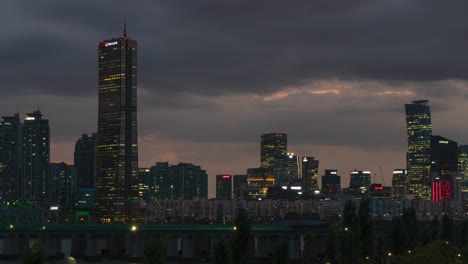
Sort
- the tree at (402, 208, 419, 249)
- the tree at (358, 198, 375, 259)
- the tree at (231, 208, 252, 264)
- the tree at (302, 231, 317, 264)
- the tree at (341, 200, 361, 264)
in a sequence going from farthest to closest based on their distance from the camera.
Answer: the tree at (402, 208, 419, 249), the tree at (358, 198, 375, 259), the tree at (341, 200, 361, 264), the tree at (302, 231, 317, 264), the tree at (231, 208, 252, 264)

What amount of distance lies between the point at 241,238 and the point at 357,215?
43.3 m

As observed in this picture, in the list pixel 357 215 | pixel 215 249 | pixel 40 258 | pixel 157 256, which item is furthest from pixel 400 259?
pixel 40 258

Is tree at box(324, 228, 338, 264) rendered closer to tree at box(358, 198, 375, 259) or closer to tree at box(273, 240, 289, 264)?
tree at box(358, 198, 375, 259)

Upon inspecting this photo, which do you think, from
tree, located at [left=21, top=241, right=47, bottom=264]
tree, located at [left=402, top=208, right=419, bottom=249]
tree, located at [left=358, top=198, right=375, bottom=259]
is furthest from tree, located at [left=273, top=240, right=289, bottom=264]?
tree, located at [left=402, top=208, right=419, bottom=249]

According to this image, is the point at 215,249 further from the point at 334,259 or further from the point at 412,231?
the point at 412,231

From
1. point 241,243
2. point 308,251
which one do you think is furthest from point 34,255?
point 308,251

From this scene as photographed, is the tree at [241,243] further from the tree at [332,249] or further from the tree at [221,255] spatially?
the tree at [332,249]

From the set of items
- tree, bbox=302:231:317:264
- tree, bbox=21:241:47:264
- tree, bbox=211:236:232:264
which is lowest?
tree, bbox=302:231:317:264

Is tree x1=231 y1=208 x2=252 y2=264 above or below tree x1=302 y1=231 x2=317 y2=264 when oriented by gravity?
above

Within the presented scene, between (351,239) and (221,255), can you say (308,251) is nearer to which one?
(351,239)

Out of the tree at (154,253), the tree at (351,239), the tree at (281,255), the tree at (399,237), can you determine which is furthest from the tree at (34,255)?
the tree at (399,237)

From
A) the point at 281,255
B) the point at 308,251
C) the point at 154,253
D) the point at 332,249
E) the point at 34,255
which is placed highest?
the point at 34,255

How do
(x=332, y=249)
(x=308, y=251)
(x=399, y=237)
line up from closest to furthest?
(x=308, y=251) → (x=332, y=249) → (x=399, y=237)

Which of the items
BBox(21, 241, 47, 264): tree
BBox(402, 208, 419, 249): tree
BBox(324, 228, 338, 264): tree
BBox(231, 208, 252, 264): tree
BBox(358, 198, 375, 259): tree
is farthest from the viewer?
BBox(402, 208, 419, 249): tree
